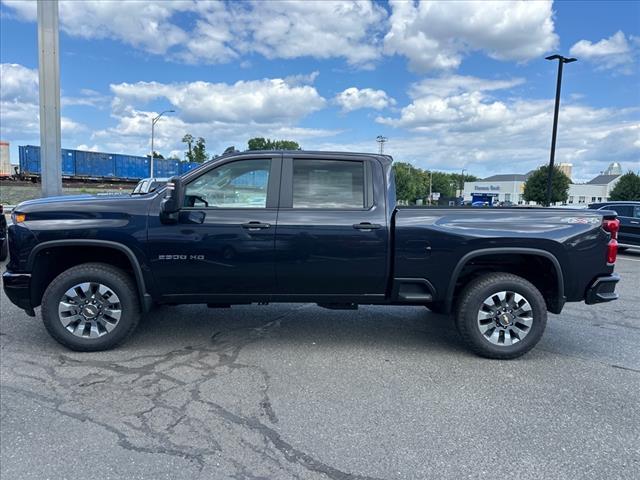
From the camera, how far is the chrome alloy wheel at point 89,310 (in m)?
4.29

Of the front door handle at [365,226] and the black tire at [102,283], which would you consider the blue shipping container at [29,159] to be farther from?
the front door handle at [365,226]

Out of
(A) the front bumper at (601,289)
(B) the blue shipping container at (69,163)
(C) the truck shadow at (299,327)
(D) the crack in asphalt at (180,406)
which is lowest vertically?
(D) the crack in asphalt at (180,406)

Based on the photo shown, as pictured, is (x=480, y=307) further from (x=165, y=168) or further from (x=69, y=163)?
(x=165, y=168)

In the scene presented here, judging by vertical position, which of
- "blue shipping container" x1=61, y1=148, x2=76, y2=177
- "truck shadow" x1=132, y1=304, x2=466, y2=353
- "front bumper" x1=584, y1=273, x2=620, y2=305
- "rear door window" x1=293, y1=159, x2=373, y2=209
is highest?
"blue shipping container" x1=61, y1=148, x2=76, y2=177

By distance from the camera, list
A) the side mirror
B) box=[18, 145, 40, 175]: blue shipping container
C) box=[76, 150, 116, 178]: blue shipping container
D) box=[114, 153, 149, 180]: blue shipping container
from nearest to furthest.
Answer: the side mirror → box=[18, 145, 40, 175]: blue shipping container → box=[76, 150, 116, 178]: blue shipping container → box=[114, 153, 149, 180]: blue shipping container

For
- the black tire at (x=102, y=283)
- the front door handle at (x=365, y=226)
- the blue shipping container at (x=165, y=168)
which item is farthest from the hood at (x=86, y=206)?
the blue shipping container at (x=165, y=168)

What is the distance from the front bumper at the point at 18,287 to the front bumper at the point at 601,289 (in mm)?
5308

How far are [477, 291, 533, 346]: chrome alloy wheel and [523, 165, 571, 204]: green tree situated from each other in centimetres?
4616

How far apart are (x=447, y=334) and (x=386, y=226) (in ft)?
5.61

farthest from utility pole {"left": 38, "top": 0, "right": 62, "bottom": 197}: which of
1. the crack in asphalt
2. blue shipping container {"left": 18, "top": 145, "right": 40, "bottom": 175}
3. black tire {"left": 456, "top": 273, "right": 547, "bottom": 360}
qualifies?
blue shipping container {"left": 18, "top": 145, "right": 40, "bottom": 175}

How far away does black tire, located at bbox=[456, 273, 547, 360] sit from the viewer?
14.2 ft

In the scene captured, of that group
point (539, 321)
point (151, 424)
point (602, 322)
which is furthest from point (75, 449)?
point (602, 322)

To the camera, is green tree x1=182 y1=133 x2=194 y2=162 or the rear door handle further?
green tree x1=182 y1=133 x2=194 y2=162

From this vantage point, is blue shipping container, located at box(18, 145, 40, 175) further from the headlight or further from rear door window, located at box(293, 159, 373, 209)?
rear door window, located at box(293, 159, 373, 209)
